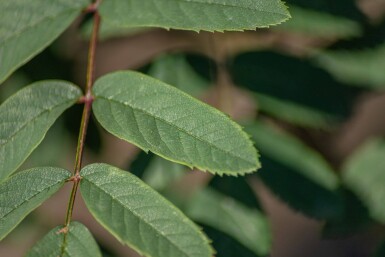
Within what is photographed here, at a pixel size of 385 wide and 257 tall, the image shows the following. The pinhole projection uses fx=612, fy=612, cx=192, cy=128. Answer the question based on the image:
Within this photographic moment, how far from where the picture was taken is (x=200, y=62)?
1887 mm

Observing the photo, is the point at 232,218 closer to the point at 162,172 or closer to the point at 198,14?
the point at 162,172

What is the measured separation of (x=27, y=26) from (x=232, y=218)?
72cm

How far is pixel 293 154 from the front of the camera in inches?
70.7

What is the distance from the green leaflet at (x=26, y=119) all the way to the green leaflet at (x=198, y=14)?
23 cm

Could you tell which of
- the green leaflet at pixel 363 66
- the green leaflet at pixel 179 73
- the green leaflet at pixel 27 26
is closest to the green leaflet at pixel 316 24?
the green leaflet at pixel 363 66

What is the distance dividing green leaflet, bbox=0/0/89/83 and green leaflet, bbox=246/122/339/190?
67 centimetres

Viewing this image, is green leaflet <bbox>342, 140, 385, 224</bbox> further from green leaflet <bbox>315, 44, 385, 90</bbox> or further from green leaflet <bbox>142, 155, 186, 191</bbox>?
green leaflet <bbox>142, 155, 186, 191</bbox>

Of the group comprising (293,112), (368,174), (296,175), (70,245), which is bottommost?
(368,174)

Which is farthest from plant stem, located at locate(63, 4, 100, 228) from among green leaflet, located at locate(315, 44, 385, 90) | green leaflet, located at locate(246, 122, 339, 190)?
green leaflet, located at locate(315, 44, 385, 90)

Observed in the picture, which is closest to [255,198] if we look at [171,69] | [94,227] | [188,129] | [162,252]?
[171,69]

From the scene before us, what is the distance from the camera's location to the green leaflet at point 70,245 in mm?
1065

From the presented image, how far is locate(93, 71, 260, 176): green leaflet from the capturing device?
3.58 feet

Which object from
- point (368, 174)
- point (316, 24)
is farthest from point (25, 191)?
point (368, 174)

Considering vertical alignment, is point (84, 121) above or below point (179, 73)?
above
